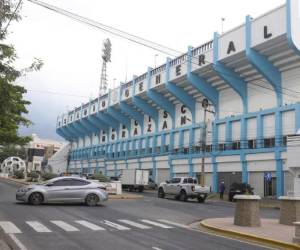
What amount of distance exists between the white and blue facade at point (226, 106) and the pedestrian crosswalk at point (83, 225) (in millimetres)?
25067

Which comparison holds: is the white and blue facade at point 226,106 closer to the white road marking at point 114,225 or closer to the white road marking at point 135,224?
the white road marking at point 135,224

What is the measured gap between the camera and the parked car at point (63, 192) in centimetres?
2325

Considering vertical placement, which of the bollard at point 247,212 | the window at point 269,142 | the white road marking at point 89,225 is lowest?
the white road marking at point 89,225

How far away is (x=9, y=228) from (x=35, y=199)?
9.06 metres

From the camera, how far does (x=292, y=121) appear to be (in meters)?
40.2

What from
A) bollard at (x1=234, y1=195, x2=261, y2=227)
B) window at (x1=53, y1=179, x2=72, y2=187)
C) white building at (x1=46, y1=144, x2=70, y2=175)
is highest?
white building at (x1=46, y1=144, x2=70, y2=175)

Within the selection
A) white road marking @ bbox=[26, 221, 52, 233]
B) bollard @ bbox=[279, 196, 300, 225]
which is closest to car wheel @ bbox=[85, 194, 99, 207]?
white road marking @ bbox=[26, 221, 52, 233]

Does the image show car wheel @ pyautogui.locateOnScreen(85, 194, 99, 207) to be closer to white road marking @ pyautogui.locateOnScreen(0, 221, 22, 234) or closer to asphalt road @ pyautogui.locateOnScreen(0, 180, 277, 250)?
asphalt road @ pyautogui.locateOnScreen(0, 180, 277, 250)

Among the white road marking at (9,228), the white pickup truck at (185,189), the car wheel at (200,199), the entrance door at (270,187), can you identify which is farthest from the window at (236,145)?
the white road marking at (9,228)

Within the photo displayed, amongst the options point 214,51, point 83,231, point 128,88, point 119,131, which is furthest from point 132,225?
point 119,131

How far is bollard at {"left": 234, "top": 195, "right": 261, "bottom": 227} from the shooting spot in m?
17.0

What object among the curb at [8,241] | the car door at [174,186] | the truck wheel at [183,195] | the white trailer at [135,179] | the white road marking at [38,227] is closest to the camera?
the curb at [8,241]

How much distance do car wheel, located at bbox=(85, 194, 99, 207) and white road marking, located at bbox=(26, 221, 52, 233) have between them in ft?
26.9

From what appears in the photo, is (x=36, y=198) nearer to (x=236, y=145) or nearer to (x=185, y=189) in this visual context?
(x=185, y=189)
